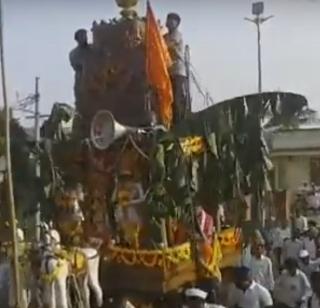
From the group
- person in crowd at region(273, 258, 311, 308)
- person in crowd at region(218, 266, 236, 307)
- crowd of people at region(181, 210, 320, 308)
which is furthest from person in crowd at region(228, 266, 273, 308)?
person in crowd at region(273, 258, 311, 308)

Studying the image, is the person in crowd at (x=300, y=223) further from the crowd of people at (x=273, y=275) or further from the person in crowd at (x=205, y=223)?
the person in crowd at (x=205, y=223)

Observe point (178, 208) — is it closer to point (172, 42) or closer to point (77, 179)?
point (77, 179)

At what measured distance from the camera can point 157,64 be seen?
1069 centimetres

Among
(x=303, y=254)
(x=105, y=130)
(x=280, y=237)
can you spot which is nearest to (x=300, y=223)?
(x=280, y=237)

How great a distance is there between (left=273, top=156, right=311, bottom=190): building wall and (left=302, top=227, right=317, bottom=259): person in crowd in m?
6.15

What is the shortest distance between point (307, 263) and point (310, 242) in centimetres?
133

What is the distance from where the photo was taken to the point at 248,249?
452 inches

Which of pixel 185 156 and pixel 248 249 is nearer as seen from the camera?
pixel 185 156

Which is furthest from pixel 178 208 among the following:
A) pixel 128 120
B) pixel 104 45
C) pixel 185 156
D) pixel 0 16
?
pixel 0 16

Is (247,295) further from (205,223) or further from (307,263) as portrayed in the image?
(307,263)

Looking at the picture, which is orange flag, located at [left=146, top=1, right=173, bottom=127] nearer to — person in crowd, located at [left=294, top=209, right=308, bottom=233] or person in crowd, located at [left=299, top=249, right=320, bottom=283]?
person in crowd, located at [left=299, top=249, right=320, bottom=283]

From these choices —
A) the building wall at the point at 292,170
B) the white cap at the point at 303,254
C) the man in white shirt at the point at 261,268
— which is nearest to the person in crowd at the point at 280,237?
the white cap at the point at 303,254

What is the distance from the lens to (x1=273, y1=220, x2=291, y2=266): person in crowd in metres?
12.3

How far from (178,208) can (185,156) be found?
52 cm
